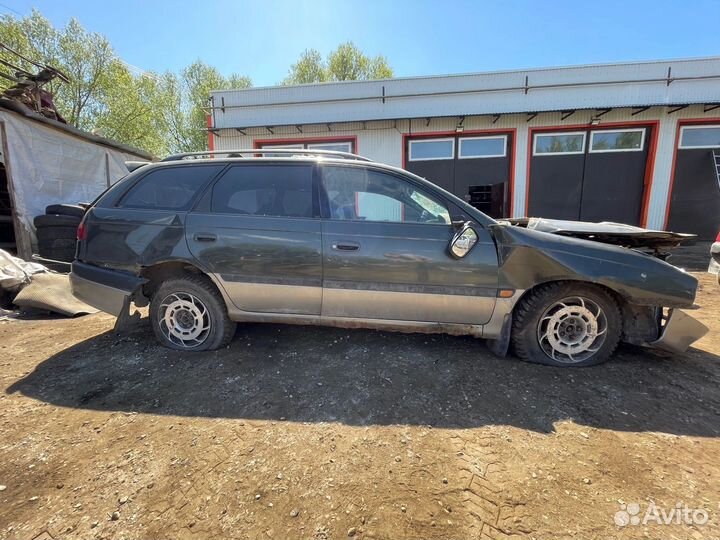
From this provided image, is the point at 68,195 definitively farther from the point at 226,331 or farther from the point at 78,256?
the point at 226,331

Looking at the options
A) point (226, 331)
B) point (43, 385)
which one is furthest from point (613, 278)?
point (43, 385)

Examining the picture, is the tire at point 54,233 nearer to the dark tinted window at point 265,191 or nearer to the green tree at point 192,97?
the dark tinted window at point 265,191

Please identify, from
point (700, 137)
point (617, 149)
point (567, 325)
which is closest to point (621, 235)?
point (567, 325)

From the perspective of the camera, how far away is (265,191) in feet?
10.2

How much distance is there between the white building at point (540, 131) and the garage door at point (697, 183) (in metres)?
0.03

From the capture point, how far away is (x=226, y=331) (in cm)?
320

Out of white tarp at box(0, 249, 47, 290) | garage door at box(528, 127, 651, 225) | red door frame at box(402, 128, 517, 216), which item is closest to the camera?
white tarp at box(0, 249, 47, 290)

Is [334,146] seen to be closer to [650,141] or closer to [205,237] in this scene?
[205,237]

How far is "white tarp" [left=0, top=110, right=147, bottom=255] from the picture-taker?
722 cm

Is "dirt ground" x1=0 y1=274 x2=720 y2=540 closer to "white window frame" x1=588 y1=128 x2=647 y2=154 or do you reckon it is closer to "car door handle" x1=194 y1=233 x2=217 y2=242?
"car door handle" x1=194 y1=233 x2=217 y2=242

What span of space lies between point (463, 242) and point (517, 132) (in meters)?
8.87

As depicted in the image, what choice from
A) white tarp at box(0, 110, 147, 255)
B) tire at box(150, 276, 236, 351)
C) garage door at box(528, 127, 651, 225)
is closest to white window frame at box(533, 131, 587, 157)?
garage door at box(528, 127, 651, 225)

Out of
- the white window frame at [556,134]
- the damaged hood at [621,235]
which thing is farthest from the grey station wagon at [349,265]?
the white window frame at [556,134]

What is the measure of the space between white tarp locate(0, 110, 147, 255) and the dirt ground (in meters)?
6.26
